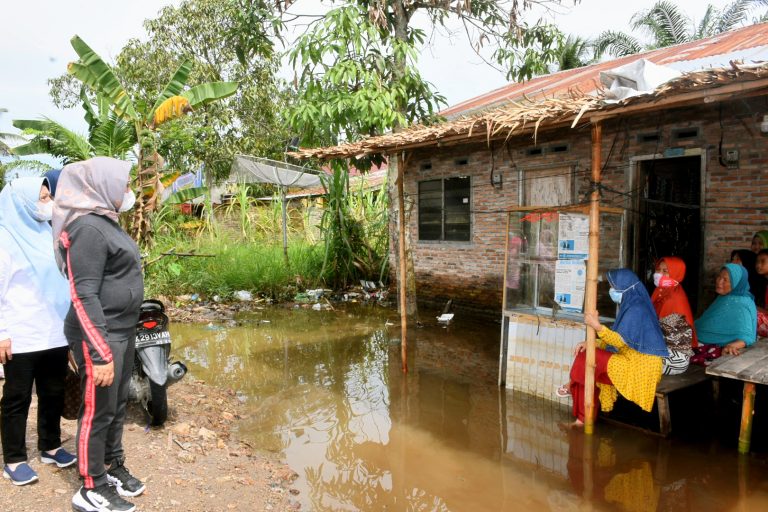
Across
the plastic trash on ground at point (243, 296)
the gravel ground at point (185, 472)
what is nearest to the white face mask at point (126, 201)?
the gravel ground at point (185, 472)

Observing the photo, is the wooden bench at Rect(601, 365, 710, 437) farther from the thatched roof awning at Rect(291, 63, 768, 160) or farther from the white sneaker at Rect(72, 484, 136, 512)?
the white sneaker at Rect(72, 484, 136, 512)

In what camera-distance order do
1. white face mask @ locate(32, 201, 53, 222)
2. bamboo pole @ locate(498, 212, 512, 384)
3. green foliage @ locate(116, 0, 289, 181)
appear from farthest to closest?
green foliage @ locate(116, 0, 289, 181)
bamboo pole @ locate(498, 212, 512, 384)
white face mask @ locate(32, 201, 53, 222)

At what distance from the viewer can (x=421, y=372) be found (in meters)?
6.48

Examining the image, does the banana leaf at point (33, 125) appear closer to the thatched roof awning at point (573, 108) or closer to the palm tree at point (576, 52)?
the thatched roof awning at point (573, 108)

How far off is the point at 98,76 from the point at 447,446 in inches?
303

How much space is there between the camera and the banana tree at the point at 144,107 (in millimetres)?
8305

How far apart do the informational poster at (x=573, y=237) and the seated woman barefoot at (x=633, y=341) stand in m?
0.59

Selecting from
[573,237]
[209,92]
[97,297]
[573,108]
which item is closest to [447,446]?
[573,237]

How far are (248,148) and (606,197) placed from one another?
11.9 m

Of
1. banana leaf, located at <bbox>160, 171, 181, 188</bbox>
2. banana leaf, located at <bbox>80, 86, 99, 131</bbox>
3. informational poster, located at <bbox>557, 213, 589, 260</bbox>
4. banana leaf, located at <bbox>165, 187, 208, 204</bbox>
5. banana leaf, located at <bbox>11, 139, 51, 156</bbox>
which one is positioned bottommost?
informational poster, located at <bbox>557, 213, 589, 260</bbox>

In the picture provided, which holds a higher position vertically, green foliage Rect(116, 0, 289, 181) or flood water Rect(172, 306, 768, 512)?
green foliage Rect(116, 0, 289, 181)

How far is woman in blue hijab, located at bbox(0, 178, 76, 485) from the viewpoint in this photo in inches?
116

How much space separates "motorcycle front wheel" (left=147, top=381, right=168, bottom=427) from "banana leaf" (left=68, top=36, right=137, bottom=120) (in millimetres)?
6117

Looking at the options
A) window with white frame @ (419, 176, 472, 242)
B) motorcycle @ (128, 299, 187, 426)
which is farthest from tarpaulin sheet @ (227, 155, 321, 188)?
motorcycle @ (128, 299, 187, 426)
